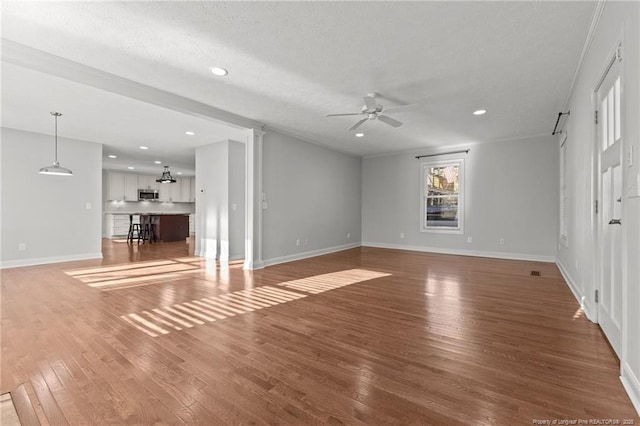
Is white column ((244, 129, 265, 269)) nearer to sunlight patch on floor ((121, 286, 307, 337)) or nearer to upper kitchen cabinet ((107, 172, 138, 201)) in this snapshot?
sunlight patch on floor ((121, 286, 307, 337))

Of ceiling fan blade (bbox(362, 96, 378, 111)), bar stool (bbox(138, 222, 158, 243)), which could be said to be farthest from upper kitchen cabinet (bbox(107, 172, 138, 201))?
ceiling fan blade (bbox(362, 96, 378, 111))

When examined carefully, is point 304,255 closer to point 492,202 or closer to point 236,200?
point 236,200

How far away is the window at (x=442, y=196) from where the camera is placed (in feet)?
23.1

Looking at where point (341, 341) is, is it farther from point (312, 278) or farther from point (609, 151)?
point (609, 151)

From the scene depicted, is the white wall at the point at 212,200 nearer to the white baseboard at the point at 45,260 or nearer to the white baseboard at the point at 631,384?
the white baseboard at the point at 45,260


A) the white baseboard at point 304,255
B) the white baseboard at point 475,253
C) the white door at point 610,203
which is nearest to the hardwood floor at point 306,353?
the white door at point 610,203

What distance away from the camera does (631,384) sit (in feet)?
5.30

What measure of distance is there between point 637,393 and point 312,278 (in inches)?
142

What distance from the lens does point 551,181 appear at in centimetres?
592

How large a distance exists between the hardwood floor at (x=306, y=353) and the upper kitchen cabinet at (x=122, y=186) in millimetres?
7258

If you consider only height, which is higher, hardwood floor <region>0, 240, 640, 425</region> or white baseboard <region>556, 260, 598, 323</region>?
white baseboard <region>556, 260, 598, 323</region>

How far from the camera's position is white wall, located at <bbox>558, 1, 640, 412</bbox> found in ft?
5.23

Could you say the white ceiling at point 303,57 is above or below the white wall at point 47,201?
above

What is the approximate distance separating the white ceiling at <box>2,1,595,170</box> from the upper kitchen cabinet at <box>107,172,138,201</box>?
5.74 meters
